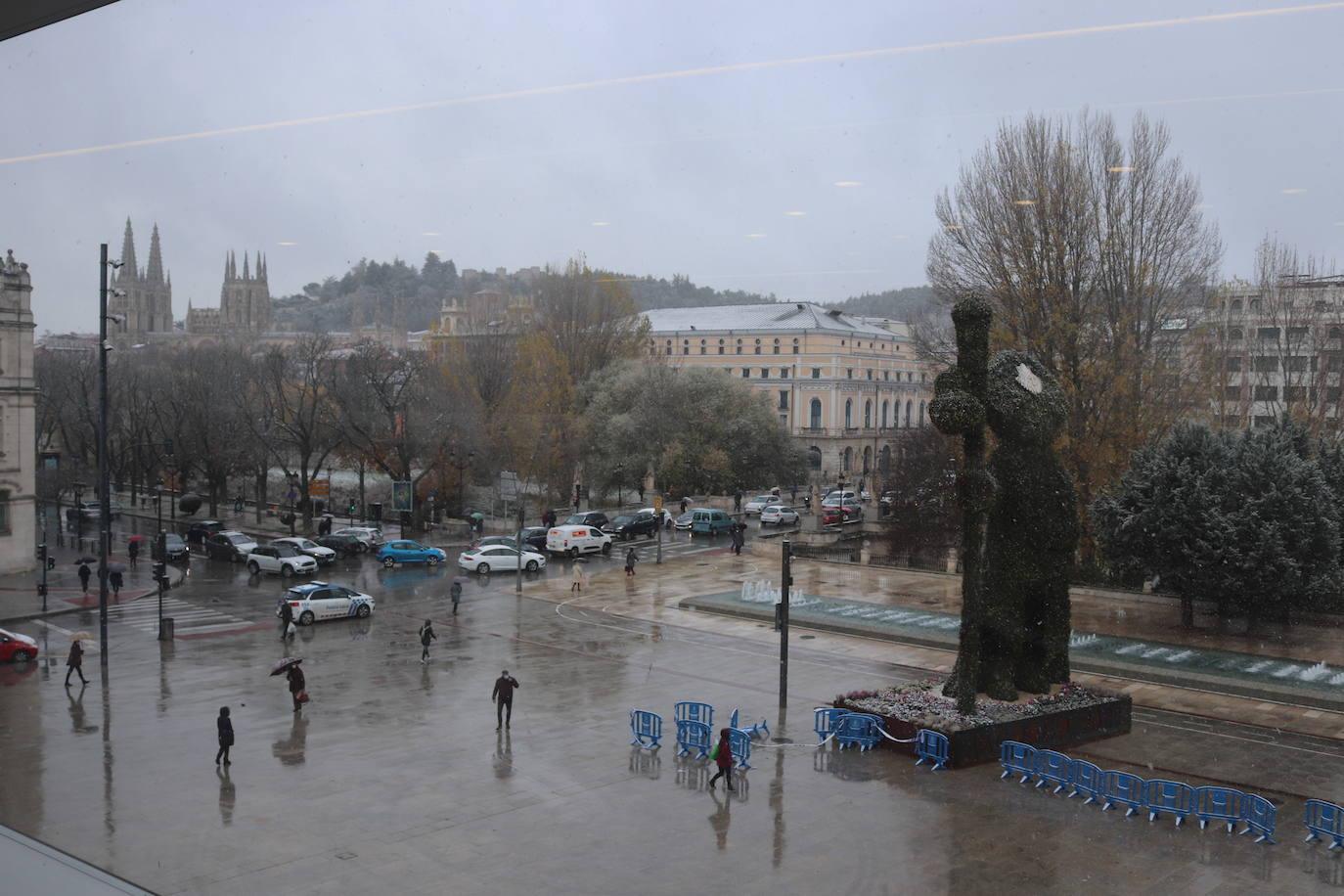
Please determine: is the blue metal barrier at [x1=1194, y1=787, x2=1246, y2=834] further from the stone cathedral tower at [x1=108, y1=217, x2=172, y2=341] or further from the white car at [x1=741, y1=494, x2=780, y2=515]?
the white car at [x1=741, y1=494, x2=780, y2=515]

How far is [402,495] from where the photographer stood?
47.8 metres

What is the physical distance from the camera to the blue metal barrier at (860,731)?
18109 millimetres

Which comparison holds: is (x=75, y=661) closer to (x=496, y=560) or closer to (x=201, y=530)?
(x=496, y=560)

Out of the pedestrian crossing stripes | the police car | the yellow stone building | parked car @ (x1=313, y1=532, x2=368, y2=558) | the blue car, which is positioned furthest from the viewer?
the yellow stone building

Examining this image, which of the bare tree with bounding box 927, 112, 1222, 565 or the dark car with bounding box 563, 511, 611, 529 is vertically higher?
the bare tree with bounding box 927, 112, 1222, 565

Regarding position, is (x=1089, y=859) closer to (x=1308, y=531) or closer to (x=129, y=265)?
(x=1308, y=531)

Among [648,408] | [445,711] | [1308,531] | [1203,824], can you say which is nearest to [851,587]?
[1308,531]

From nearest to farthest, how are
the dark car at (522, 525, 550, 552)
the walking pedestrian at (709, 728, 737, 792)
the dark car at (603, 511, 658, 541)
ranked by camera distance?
the walking pedestrian at (709, 728, 737, 792)
the dark car at (522, 525, 550, 552)
the dark car at (603, 511, 658, 541)

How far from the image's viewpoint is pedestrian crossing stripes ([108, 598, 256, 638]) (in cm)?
2850

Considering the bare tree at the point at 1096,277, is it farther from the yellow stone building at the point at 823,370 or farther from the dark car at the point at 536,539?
the yellow stone building at the point at 823,370

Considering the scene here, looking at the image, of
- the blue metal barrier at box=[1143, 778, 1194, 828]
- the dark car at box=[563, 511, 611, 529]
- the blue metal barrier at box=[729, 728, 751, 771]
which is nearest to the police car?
the blue metal barrier at box=[729, 728, 751, 771]

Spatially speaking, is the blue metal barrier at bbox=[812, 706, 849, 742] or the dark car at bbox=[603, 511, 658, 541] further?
the dark car at bbox=[603, 511, 658, 541]

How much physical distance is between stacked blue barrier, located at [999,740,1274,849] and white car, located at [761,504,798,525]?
34.8 m

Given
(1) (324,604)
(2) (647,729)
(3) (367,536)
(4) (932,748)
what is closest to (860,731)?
(4) (932,748)
